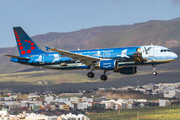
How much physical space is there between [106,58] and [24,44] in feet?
79.7

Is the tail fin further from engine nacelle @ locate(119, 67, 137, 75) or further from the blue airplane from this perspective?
engine nacelle @ locate(119, 67, 137, 75)

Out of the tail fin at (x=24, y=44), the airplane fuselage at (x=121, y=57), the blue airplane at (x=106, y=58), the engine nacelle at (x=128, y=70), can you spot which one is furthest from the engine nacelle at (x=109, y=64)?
the tail fin at (x=24, y=44)

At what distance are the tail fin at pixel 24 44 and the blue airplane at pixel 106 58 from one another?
1906 mm

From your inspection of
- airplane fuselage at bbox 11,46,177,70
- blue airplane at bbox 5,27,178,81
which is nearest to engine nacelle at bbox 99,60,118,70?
blue airplane at bbox 5,27,178,81

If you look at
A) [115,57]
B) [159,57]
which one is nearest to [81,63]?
[115,57]

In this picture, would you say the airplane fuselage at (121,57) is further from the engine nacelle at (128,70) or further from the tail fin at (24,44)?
the tail fin at (24,44)

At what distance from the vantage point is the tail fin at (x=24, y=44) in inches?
3302

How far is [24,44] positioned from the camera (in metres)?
85.0

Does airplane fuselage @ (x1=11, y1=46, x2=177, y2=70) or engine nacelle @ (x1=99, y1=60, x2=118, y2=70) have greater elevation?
airplane fuselage @ (x1=11, y1=46, x2=177, y2=70)

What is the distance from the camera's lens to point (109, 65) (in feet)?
230

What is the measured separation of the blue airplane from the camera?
7006 cm

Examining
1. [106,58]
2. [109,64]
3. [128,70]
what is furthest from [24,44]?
[128,70]

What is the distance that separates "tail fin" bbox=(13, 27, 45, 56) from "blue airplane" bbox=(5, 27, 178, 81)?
191cm

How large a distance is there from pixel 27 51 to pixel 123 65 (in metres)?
26.6
